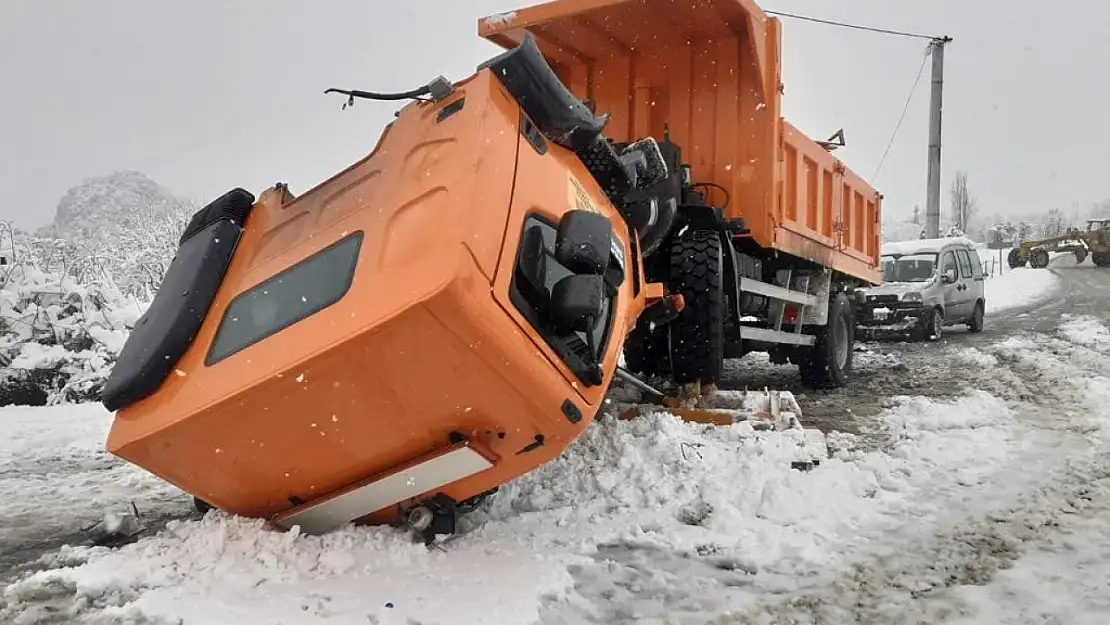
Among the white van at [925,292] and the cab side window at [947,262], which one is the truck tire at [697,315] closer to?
the white van at [925,292]

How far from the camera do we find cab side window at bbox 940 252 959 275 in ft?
47.1

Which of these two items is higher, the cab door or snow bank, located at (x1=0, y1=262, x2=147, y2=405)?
the cab door

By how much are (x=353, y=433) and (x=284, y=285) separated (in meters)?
0.64

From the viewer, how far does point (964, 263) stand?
15.3 metres

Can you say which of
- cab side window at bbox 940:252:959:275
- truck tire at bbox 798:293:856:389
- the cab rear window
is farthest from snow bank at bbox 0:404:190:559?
cab side window at bbox 940:252:959:275

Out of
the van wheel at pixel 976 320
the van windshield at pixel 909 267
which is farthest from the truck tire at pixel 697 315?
the van wheel at pixel 976 320

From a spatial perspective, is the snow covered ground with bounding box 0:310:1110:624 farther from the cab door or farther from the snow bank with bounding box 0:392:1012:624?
the cab door

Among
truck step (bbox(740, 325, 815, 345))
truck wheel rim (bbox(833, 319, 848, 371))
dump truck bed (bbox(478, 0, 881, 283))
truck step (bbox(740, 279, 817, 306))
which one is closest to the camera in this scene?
dump truck bed (bbox(478, 0, 881, 283))

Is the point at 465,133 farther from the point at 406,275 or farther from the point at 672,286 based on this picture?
the point at 672,286

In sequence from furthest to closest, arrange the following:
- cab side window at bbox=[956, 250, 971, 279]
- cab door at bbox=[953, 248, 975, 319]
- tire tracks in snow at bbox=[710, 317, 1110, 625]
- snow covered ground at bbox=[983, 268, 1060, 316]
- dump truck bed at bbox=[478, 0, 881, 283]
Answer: snow covered ground at bbox=[983, 268, 1060, 316] < cab side window at bbox=[956, 250, 971, 279] < cab door at bbox=[953, 248, 975, 319] < dump truck bed at bbox=[478, 0, 881, 283] < tire tracks in snow at bbox=[710, 317, 1110, 625]

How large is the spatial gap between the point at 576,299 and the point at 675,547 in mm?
1367

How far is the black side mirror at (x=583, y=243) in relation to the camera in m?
2.88

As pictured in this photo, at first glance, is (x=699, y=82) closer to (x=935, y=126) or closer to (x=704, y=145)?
(x=704, y=145)

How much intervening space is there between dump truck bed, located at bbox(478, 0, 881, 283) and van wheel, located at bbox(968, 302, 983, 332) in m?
9.90
